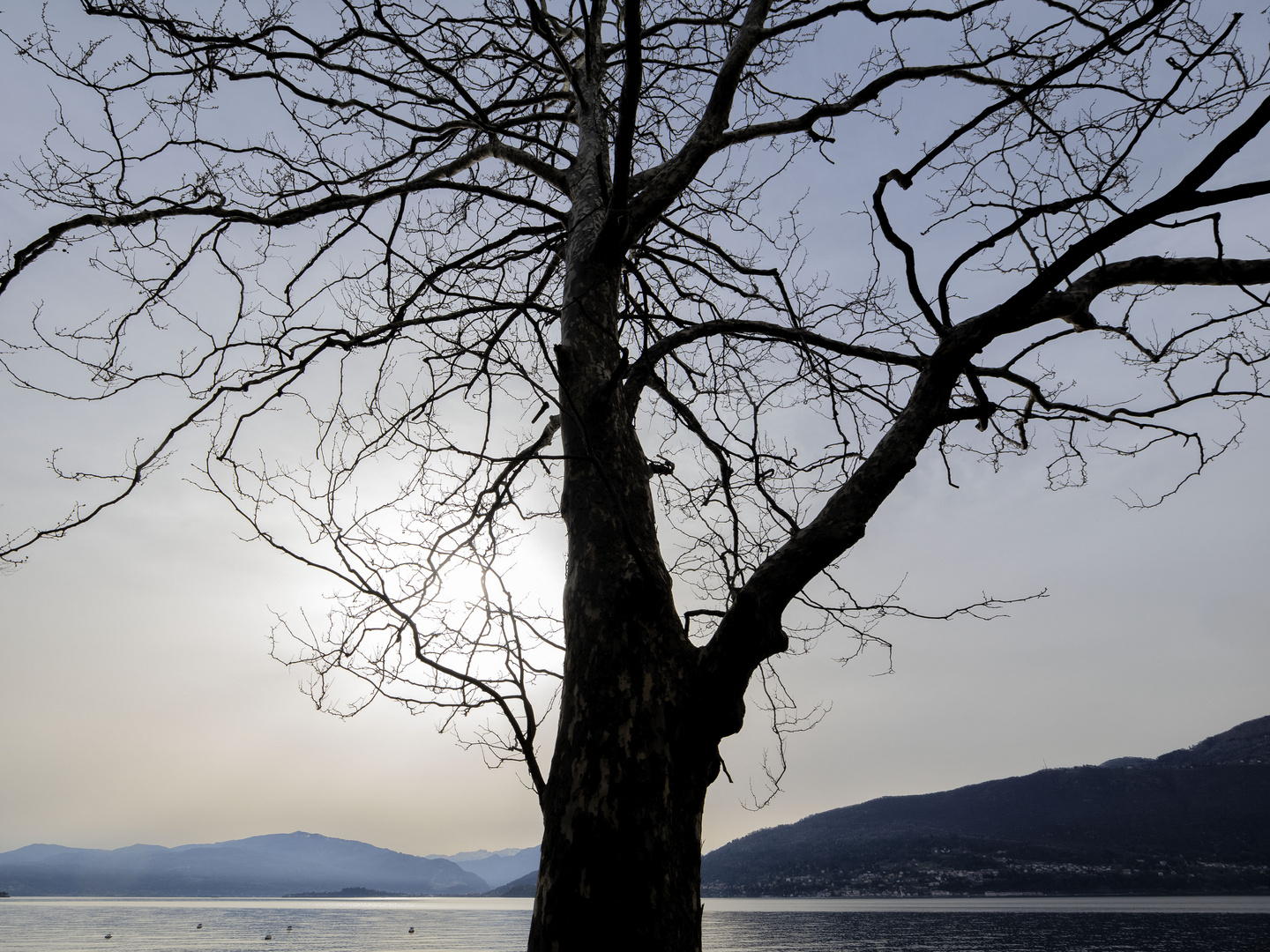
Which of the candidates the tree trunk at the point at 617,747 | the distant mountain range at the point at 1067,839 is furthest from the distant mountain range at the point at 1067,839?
the tree trunk at the point at 617,747

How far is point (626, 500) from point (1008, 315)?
1336mm

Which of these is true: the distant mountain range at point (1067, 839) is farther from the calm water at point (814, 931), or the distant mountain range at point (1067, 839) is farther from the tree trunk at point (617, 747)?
the tree trunk at point (617, 747)

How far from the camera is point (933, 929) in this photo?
103 meters

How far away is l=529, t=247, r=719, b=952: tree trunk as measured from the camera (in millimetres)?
1646

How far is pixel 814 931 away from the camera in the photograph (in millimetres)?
110375

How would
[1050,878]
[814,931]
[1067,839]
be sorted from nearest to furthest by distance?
[814,931]
[1050,878]
[1067,839]

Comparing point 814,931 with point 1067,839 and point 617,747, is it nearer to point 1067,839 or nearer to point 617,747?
point 1067,839

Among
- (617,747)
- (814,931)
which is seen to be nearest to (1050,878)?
(814,931)

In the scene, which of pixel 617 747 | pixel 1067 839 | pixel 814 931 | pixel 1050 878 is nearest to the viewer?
pixel 617 747

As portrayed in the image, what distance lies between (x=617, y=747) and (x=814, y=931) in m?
134

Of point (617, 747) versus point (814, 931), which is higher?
point (617, 747)

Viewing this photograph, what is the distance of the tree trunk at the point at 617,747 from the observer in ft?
5.40

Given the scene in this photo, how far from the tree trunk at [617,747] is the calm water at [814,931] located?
90.7m

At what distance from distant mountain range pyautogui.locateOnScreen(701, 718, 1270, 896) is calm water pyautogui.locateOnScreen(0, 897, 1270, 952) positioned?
614 cm
